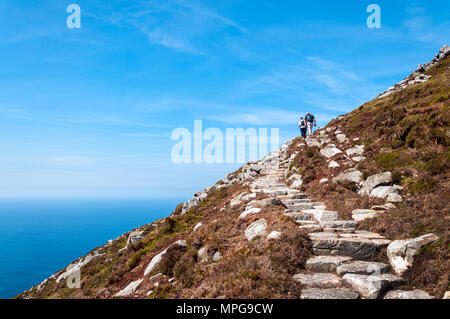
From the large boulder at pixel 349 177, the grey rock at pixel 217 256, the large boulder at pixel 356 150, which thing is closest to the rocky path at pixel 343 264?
the grey rock at pixel 217 256

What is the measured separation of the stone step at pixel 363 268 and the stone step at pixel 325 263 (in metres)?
0.17

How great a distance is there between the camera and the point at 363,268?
660 centimetres

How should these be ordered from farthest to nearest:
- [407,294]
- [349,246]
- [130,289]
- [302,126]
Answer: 1. [302,126]
2. [130,289]
3. [349,246]
4. [407,294]

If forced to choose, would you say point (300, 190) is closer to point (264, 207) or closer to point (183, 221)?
point (264, 207)

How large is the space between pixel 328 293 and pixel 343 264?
1.45m

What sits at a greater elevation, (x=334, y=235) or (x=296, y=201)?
(x=296, y=201)

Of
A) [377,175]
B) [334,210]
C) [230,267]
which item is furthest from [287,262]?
[377,175]

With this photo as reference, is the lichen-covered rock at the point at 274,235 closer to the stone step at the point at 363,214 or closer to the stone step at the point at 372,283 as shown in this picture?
the stone step at the point at 372,283

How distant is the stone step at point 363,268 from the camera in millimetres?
6508

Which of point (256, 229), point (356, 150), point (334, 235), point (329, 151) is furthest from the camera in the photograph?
point (329, 151)

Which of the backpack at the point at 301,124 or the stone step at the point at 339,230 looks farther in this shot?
the backpack at the point at 301,124

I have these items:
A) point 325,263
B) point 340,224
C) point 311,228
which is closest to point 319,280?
point 325,263

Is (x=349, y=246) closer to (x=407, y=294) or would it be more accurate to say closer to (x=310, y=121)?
(x=407, y=294)

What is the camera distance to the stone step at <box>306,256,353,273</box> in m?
6.92
